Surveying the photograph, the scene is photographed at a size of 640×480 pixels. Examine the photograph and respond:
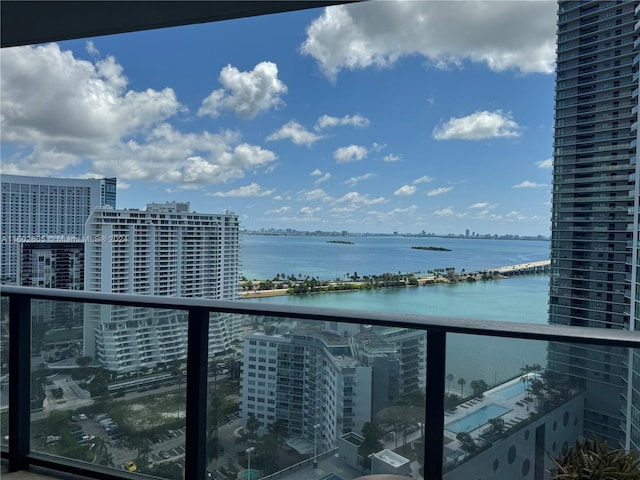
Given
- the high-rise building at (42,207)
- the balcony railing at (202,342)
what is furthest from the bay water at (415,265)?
the high-rise building at (42,207)

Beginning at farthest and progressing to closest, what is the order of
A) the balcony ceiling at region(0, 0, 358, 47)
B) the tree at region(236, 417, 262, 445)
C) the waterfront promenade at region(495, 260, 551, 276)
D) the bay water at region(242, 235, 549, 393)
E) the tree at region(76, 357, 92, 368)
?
the waterfront promenade at region(495, 260, 551, 276) → the bay water at region(242, 235, 549, 393) → the balcony ceiling at region(0, 0, 358, 47) → the tree at region(76, 357, 92, 368) → the tree at region(236, 417, 262, 445)

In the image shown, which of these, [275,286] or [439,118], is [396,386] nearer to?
[275,286]

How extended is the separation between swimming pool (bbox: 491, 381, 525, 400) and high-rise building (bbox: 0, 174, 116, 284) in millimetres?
3875

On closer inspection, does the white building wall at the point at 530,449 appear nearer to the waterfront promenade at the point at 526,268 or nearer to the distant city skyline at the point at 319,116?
the waterfront promenade at the point at 526,268

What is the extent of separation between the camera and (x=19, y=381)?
7.24 ft

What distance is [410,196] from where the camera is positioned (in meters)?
5.64

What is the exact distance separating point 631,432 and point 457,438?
61 centimetres

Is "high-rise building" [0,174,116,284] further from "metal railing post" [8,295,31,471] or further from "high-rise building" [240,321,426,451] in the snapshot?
"high-rise building" [240,321,426,451]

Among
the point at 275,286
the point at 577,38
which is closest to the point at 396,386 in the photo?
the point at 275,286

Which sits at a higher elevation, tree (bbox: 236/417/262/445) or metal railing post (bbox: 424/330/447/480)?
metal railing post (bbox: 424/330/447/480)

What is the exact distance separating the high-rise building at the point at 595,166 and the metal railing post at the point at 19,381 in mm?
3684

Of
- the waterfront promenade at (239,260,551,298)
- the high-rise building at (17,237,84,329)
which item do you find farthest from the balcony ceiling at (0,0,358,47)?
the waterfront promenade at (239,260,551,298)

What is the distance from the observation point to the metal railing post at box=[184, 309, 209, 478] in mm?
1901

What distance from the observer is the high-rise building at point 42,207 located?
13.1 feet
